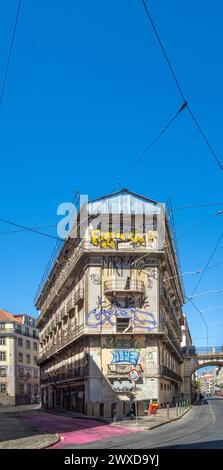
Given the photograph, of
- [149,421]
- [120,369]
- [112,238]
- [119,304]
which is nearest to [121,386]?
[120,369]

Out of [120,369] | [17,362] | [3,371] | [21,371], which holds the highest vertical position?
[120,369]

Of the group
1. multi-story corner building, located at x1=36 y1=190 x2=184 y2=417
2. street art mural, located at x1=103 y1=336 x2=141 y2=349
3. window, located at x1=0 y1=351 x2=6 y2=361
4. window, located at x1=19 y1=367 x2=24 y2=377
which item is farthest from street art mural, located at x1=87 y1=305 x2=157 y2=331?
window, located at x1=19 y1=367 x2=24 y2=377

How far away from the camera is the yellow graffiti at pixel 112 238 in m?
50.9

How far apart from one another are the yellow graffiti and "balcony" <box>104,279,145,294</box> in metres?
3.23

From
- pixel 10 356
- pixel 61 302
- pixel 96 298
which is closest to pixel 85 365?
pixel 96 298

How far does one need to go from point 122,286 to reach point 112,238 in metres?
4.46

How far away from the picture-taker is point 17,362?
388 ft

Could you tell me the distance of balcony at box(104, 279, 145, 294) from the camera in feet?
164

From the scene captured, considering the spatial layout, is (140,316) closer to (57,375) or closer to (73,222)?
(73,222)

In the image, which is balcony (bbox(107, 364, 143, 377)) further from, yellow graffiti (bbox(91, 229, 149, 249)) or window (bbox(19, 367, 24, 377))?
window (bbox(19, 367, 24, 377))

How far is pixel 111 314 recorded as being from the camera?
50.0 m

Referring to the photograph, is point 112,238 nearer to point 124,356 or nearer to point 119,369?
point 124,356

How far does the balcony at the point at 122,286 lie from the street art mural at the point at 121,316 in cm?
160

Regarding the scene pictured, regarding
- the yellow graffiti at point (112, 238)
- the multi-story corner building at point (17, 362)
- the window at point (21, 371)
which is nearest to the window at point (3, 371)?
the multi-story corner building at point (17, 362)
